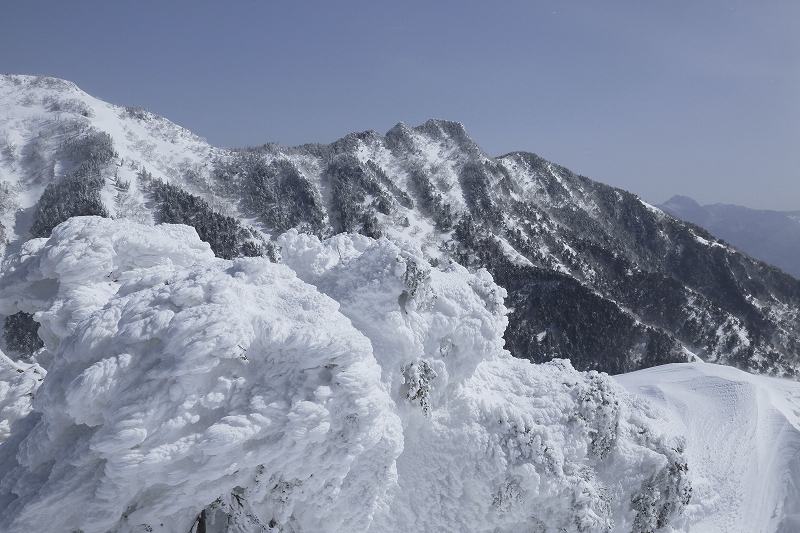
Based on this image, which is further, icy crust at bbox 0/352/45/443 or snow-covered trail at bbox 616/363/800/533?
snow-covered trail at bbox 616/363/800/533

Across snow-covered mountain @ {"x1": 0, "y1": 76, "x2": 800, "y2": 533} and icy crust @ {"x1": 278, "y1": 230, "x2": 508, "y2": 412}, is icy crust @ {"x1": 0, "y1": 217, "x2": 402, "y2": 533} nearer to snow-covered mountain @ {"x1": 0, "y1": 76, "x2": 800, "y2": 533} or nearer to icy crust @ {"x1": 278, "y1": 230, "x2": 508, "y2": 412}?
snow-covered mountain @ {"x1": 0, "y1": 76, "x2": 800, "y2": 533}

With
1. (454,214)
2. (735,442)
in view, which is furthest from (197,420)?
(454,214)

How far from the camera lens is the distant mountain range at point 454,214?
70.7 m

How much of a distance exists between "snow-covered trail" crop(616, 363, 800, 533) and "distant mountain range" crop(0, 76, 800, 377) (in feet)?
114

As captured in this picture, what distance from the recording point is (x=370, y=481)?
13.1 metres

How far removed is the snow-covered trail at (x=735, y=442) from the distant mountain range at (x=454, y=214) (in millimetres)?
34784

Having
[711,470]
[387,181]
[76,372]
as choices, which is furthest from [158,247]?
[387,181]

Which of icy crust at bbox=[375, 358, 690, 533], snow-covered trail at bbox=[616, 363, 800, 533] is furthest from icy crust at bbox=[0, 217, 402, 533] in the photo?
snow-covered trail at bbox=[616, 363, 800, 533]

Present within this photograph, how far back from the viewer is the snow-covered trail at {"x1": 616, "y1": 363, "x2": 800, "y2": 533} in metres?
22.2

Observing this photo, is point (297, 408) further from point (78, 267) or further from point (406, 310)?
point (78, 267)

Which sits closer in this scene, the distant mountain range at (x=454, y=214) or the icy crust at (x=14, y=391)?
the icy crust at (x=14, y=391)

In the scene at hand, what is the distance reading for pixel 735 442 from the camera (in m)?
26.0

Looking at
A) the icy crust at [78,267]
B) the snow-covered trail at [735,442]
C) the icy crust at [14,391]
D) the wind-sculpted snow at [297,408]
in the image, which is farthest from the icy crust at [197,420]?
the snow-covered trail at [735,442]

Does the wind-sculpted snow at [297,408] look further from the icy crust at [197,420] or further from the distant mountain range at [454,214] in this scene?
the distant mountain range at [454,214]
